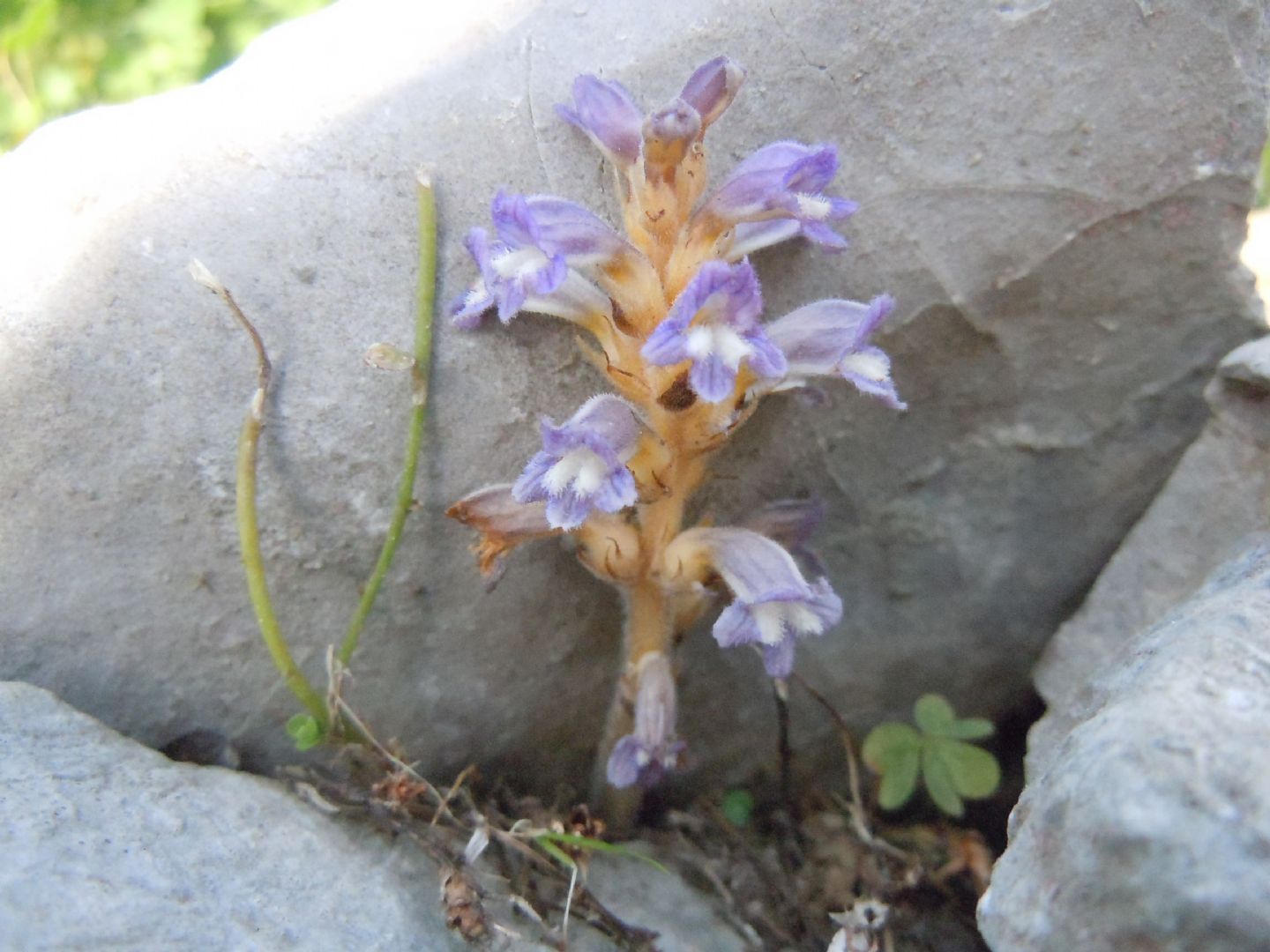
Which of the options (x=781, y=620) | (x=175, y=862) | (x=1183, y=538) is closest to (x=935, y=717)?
(x=1183, y=538)

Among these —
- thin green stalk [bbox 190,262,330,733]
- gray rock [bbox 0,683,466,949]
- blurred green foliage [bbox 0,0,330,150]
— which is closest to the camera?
gray rock [bbox 0,683,466,949]

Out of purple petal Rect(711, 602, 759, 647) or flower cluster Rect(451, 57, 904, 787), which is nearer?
flower cluster Rect(451, 57, 904, 787)

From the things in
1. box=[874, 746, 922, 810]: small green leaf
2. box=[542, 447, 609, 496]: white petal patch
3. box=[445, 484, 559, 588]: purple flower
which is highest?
box=[542, 447, 609, 496]: white petal patch

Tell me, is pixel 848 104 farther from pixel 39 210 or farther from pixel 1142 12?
pixel 39 210

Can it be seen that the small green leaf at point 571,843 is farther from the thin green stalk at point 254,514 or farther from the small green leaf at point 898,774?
the small green leaf at point 898,774

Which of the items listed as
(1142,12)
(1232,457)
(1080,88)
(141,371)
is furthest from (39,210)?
(1232,457)

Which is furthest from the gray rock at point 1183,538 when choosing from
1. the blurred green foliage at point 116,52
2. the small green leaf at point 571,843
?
the blurred green foliage at point 116,52

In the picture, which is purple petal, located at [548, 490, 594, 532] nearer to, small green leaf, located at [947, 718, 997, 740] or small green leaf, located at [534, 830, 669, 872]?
small green leaf, located at [534, 830, 669, 872]

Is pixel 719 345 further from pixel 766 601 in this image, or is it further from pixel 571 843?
pixel 571 843

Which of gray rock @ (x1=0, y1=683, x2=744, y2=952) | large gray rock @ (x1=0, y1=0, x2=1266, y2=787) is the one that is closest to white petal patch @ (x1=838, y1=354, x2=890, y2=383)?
large gray rock @ (x1=0, y1=0, x2=1266, y2=787)
